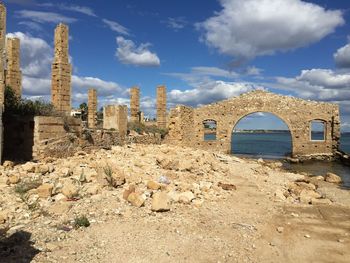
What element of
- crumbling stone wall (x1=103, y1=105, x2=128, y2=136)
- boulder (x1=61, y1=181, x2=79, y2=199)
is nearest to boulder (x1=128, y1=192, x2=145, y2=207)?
boulder (x1=61, y1=181, x2=79, y2=199)

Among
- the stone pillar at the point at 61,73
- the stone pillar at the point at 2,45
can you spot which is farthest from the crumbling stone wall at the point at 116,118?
the stone pillar at the point at 2,45

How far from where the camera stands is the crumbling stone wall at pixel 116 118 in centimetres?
1606

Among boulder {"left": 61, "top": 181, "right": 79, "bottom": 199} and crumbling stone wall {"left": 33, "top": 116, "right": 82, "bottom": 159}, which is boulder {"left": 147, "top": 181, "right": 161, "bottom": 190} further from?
crumbling stone wall {"left": 33, "top": 116, "right": 82, "bottom": 159}

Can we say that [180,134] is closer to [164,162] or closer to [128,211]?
[164,162]

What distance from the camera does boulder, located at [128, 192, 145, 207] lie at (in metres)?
7.21

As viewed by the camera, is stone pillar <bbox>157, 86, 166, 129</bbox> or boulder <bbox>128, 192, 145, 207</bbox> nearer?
boulder <bbox>128, 192, 145, 207</bbox>

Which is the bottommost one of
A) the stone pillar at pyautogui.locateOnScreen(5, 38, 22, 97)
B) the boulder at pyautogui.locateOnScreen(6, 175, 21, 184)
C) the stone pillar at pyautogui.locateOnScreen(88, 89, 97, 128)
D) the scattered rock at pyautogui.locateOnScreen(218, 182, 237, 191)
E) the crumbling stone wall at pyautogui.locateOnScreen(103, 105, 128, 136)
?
the scattered rock at pyautogui.locateOnScreen(218, 182, 237, 191)

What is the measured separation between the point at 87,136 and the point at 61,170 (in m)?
3.68

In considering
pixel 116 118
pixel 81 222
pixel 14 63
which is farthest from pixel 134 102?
pixel 81 222

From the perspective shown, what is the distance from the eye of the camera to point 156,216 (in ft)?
22.6

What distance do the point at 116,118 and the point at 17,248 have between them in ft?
36.5

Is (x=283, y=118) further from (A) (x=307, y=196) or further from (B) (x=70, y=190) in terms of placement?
(B) (x=70, y=190)

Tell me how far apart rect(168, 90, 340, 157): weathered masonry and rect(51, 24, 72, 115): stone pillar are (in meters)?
12.9

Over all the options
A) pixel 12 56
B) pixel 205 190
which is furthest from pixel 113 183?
pixel 12 56
